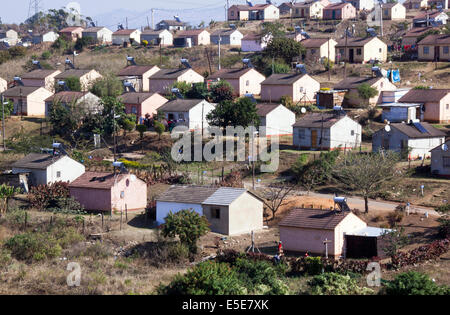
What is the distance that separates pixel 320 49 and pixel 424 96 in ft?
62.8

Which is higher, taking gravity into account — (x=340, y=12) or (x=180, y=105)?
(x=340, y=12)

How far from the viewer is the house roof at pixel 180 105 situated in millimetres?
50022

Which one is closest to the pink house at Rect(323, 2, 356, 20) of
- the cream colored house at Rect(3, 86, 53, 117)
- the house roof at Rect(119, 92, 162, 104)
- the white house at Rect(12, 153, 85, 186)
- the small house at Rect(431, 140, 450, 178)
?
the house roof at Rect(119, 92, 162, 104)

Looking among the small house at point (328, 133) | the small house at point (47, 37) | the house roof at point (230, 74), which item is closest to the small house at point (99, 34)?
the small house at point (47, 37)

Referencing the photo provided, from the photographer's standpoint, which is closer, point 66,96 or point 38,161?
point 38,161

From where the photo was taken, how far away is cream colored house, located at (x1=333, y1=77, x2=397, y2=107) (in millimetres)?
50781

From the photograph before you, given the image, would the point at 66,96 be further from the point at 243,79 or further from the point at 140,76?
the point at 243,79

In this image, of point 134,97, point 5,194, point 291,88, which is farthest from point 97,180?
point 291,88

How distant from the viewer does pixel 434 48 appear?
60531mm

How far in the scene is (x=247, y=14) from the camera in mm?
99188

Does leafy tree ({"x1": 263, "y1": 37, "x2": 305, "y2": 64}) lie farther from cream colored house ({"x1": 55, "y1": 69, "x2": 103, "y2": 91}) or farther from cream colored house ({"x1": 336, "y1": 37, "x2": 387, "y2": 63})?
cream colored house ({"x1": 55, "y1": 69, "x2": 103, "y2": 91})

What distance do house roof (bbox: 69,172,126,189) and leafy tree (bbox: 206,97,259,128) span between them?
1107 centimetres

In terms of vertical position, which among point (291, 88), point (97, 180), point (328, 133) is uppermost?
point (291, 88)
